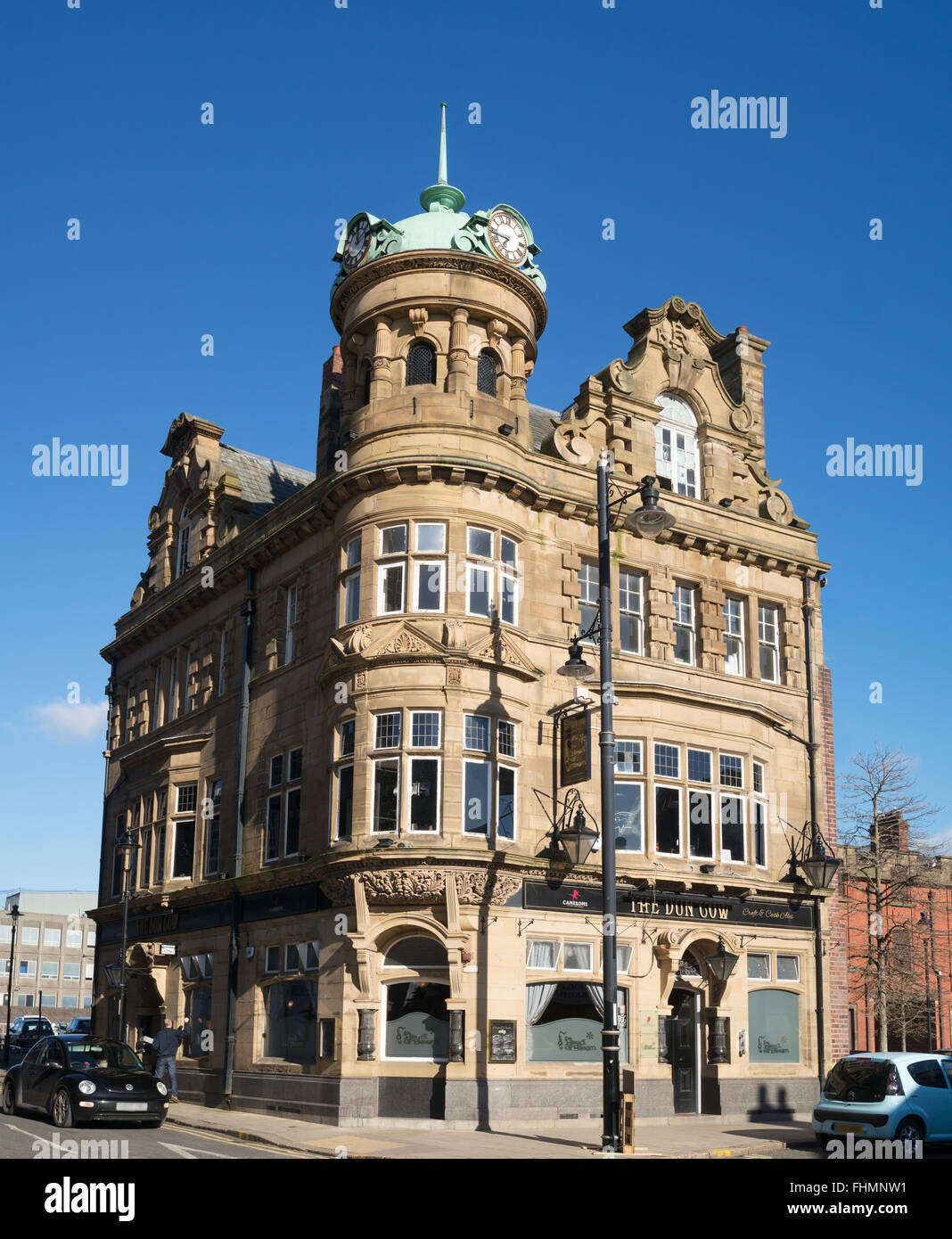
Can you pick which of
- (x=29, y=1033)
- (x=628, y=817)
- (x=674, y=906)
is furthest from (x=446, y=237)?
(x=29, y=1033)

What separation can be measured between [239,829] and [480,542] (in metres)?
10.0

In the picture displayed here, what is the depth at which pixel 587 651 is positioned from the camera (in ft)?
93.0

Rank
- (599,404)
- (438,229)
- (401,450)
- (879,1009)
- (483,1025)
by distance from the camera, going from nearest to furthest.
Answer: (483,1025) < (401,450) < (438,229) < (599,404) < (879,1009)

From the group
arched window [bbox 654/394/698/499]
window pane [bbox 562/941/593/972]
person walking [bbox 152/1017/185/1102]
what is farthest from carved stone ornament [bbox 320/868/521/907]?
arched window [bbox 654/394/698/499]

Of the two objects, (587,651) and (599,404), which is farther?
(599,404)

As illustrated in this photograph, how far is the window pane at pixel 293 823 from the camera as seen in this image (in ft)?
95.4

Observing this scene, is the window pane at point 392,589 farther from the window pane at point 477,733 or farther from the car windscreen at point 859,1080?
the car windscreen at point 859,1080

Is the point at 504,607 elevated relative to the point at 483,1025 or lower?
elevated

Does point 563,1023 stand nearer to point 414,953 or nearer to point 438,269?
A: point 414,953

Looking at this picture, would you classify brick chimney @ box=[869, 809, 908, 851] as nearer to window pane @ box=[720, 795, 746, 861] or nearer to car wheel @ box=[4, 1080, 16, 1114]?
window pane @ box=[720, 795, 746, 861]

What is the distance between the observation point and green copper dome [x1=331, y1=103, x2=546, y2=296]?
1125 inches

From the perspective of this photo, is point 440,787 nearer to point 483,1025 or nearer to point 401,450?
point 483,1025
